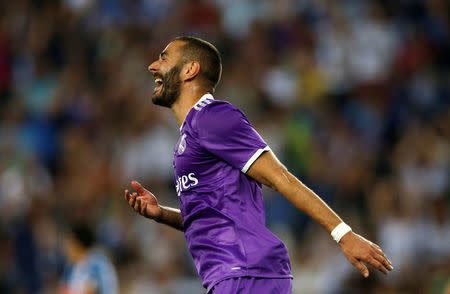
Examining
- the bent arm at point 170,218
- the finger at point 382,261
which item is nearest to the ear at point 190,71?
the bent arm at point 170,218

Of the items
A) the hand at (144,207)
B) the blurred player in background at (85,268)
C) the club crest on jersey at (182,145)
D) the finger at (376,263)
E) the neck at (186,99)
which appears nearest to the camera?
the finger at (376,263)

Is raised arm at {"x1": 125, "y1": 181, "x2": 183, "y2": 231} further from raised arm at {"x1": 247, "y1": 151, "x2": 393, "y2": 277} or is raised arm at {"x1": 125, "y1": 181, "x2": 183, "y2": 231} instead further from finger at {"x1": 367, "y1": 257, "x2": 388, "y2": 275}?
finger at {"x1": 367, "y1": 257, "x2": 388, "y2": 275}

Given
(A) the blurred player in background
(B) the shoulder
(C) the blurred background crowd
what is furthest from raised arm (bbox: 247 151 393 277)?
(C) the blurred background crowd

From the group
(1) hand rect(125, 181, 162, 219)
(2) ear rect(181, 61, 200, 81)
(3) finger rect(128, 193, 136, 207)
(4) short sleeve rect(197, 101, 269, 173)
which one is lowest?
(1) hand rect(125, 181, 162, 219)

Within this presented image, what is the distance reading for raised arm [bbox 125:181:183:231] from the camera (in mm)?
4656

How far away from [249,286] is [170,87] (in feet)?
4.29

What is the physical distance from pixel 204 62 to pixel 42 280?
6.36 meters

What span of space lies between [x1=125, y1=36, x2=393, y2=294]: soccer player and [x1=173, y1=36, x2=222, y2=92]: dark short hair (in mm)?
238

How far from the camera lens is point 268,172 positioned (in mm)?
4023

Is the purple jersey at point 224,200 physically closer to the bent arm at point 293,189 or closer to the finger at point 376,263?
the bent arm at point 293,189

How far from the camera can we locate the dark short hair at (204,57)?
4605mm

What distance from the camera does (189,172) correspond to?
4.30m

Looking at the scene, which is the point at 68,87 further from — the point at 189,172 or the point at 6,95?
the point at 189,172

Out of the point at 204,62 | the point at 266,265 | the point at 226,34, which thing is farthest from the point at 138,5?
the point at 266,265
